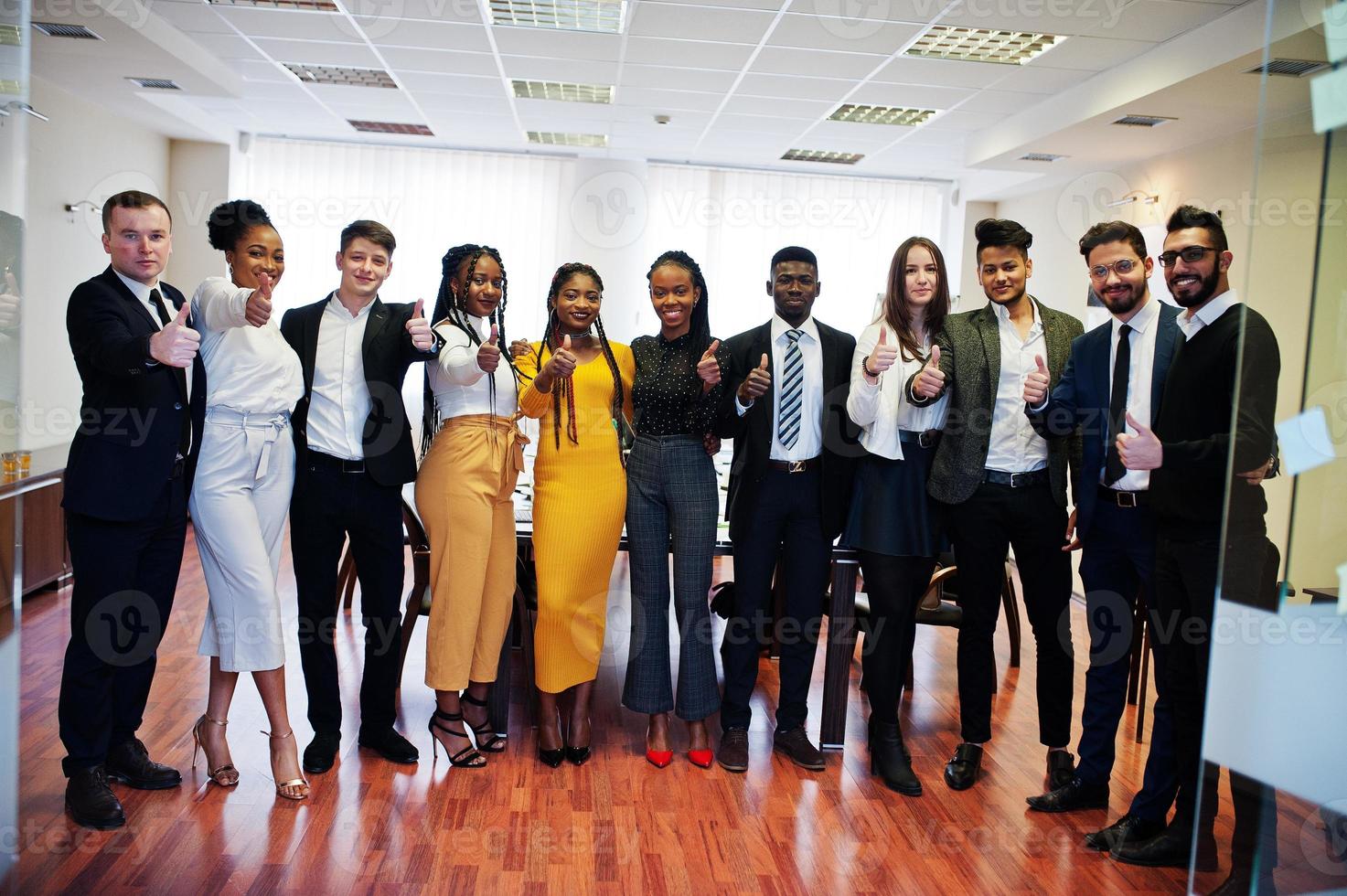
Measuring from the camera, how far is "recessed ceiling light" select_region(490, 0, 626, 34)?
5223 mm

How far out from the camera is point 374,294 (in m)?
3.26

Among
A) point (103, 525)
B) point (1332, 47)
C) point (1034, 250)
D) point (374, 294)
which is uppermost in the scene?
point (1034, 250)

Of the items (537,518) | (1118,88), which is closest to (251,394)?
(537,518)

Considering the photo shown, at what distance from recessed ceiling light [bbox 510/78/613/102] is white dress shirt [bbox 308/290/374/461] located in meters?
4.18

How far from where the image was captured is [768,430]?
3299 millimetres

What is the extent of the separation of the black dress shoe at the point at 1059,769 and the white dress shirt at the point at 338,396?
240cm

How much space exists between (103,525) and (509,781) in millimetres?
1393

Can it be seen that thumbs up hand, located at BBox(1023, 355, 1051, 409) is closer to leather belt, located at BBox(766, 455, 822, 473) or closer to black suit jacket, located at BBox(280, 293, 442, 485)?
leather belt, located at BBox(766, 455, 822, 473)

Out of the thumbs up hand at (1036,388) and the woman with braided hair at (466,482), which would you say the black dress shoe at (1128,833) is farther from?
the woman with braided hair at (466,482)

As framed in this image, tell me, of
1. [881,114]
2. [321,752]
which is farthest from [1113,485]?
[881,114]

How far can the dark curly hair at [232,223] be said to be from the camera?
2.90 metres

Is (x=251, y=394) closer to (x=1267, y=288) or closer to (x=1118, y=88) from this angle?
(x=1267, y=288)

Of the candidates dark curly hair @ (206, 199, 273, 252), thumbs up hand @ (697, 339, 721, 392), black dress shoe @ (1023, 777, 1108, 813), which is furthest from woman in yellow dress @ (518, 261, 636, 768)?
black dress shoe @ (1023, 777, 1108, 813)

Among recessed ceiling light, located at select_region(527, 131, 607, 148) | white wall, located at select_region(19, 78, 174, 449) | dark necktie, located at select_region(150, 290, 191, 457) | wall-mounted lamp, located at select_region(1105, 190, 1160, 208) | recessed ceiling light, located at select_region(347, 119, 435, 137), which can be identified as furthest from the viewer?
recessed ceiling light, located at select_region(527, 131, 607, 148)
